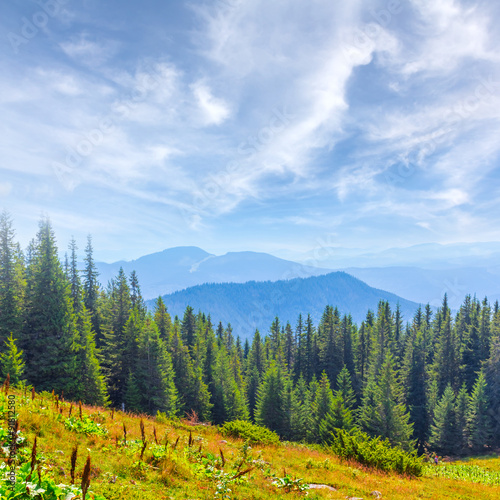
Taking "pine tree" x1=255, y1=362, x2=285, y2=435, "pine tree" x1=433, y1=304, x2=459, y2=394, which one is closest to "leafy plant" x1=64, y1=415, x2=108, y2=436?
"pine tree" x1=255, y1=362, x2=285, y2=435

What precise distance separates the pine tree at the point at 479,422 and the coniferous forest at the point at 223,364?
0.51 feet

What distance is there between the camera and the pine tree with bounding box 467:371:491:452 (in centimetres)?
4631

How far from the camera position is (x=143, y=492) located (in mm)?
6754

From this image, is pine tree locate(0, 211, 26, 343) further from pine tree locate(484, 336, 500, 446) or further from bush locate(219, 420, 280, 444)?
pine tree locate(484, 336, 500, 446)

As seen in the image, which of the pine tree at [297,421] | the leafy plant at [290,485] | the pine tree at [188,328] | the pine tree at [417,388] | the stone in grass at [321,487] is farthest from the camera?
the pine tree at [188,328]

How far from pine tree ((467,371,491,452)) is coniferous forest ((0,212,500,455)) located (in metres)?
0.16

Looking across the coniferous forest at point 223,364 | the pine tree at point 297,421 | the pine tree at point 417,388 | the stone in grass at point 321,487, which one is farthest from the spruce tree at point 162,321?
the pine tree at point 417,388

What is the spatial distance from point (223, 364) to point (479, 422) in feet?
138

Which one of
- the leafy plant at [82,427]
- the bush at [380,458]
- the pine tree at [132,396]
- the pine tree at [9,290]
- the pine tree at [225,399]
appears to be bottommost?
the pine tree at [225,399]

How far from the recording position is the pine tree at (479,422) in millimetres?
46312

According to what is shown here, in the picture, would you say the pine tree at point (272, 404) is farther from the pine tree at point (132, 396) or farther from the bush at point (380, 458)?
the bush at point (380, 458)

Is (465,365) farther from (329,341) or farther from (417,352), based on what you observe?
(329,341)

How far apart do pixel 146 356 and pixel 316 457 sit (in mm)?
26853

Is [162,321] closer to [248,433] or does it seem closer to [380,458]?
[248,433]
